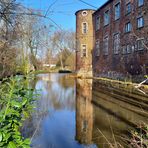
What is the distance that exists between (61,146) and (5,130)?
3842mm

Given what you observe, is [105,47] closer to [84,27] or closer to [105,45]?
[105,45]

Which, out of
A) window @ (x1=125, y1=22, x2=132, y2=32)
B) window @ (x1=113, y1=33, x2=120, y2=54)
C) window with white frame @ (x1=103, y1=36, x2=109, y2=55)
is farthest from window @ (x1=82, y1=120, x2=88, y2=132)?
window with white frame @ (x1=103, y1=36, x2=109, y2=55)

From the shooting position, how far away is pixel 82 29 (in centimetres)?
3569

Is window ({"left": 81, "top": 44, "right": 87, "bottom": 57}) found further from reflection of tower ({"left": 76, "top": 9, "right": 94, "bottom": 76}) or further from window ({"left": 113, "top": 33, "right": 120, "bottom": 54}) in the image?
window ({"left": 113, "top": 33, "right": 120, "bottom": 54})

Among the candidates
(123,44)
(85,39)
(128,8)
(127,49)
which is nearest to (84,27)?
(85,39)

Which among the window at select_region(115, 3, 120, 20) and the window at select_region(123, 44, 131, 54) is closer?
the window at select_region(123, 44, 131, 54)

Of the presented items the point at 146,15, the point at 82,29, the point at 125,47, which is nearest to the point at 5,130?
the point at 146,15

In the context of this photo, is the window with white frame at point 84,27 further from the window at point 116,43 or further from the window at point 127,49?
the window at point 127,49

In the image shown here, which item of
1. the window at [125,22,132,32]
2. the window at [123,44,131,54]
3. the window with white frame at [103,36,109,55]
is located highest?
the window at [125,22,132,32]

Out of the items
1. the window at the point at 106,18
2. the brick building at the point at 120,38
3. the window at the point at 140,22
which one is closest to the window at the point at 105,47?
the brick building at the point at 120,38

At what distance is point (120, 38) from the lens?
2533 centimetres

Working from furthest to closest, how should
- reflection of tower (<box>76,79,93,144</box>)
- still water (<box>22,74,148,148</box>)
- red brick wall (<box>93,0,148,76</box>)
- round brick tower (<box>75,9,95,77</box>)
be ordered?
round brick tower (<box>75,9,95,77</box>) < red brick wall (<box>93,0,148,76</box>) < reflection of tower (<box>76,79,93,144</box>) < still water (<box>22,74,148,148</box>)

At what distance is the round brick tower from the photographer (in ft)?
116

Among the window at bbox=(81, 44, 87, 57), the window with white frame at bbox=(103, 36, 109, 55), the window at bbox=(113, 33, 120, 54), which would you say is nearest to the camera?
the window at bbox=(113, 33, 120, 54)
